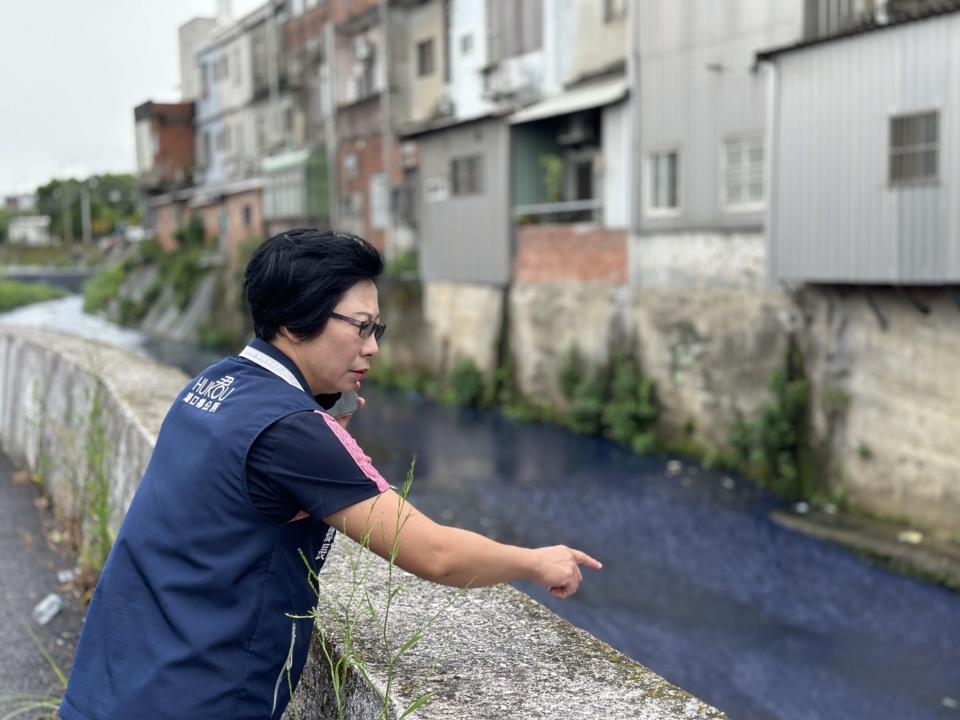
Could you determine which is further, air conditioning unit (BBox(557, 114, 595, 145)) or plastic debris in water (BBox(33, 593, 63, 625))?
air conditioning unit (BBox(557, 114, 595, 145))

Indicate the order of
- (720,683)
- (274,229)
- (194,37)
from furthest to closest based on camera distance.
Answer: (194,37) → (274,229) → (720,683)

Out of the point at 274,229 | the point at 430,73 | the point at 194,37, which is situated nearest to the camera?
the point at 430,73

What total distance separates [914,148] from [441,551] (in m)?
11.3

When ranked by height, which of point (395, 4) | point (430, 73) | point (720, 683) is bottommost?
point (720, 683)

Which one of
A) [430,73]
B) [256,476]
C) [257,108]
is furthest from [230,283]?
[256,476]

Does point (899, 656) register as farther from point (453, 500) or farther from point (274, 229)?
point (274, 229)

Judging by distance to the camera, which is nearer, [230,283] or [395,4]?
[395,4]

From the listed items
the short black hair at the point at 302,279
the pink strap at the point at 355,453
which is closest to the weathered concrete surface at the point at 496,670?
the pink strap at the point at 355,453

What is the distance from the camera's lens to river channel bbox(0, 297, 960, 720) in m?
9.23

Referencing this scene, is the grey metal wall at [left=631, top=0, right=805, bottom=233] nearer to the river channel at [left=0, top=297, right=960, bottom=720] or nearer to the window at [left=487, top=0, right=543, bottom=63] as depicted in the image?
the window at [left=487, top=0, right=543, bottom=63]

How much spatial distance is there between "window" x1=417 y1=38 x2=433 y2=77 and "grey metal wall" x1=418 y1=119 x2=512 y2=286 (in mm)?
3225

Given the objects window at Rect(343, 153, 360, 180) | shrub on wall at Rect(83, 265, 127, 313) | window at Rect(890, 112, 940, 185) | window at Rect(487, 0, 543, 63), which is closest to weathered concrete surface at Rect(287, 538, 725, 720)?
window at Rect(890, 112, 940, 185)

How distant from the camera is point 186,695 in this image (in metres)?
1.81

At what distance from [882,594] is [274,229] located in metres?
24.7
